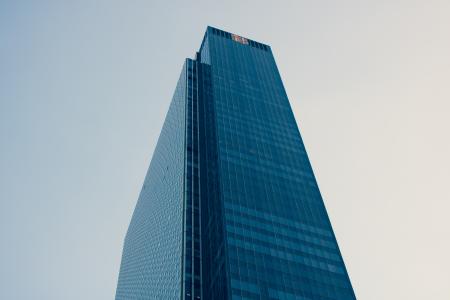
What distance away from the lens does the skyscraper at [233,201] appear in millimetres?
90750

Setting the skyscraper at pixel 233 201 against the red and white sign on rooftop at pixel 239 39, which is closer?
the skyscraper at pixel 233 201

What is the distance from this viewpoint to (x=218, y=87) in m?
139

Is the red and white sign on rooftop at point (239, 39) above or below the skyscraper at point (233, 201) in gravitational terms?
above

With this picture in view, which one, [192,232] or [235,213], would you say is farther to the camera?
[192,232]

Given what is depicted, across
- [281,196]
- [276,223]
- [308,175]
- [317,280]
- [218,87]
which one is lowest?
[317,280]

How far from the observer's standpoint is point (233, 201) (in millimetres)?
101250

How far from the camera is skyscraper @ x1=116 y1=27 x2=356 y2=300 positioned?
298 feet

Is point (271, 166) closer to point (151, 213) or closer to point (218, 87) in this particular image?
point (218, 87)

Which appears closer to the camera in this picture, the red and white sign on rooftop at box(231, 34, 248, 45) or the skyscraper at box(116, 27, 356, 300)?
the skyscraper at box(116, 27, 356, 300)

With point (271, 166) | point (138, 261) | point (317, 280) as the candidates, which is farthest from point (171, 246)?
point (138, 261)

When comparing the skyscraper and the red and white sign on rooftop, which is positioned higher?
the red and white sign on rooftop

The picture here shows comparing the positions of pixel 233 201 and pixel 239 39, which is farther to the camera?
pixel 239 39

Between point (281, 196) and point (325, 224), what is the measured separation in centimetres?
1111

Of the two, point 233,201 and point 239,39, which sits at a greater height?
point 239,39
